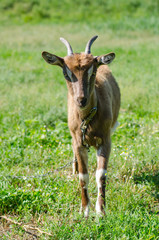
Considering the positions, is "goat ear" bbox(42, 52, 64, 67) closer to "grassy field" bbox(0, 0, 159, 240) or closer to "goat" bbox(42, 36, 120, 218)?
"goat" bbox(42, 36, 120, 218)

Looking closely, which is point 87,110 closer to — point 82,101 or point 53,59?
point 82,101

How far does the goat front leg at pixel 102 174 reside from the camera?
430 centimetres

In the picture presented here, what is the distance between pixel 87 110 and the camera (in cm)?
449

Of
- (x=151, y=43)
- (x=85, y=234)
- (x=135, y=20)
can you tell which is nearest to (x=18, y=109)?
(x=85, y=234)

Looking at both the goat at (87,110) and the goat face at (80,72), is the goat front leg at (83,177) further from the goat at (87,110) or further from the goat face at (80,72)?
the goat face at (80,72)

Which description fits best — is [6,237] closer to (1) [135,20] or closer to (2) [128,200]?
(2) [128,200]

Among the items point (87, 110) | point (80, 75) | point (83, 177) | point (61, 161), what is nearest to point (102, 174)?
point (83, 177)

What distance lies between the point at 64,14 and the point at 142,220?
93.9 feet

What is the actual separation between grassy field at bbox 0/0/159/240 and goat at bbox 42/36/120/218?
0.95ft

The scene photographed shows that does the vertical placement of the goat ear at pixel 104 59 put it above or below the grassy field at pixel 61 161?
above

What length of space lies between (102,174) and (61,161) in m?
1.50

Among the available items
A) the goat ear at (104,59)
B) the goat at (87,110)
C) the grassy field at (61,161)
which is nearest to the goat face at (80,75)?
the goat at (87,110)

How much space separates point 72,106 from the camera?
4.80 meters

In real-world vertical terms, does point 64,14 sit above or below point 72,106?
above
